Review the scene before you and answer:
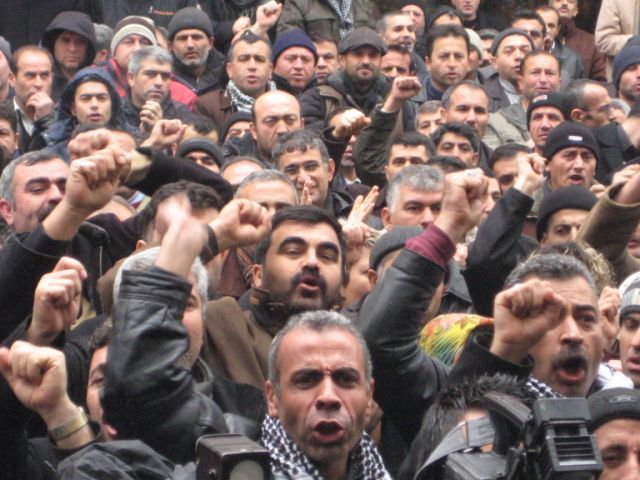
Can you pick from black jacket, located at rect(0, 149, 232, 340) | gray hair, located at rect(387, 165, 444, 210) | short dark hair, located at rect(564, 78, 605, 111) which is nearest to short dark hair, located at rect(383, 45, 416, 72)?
short dark hair, located at rect(564, 78, 605, 111)

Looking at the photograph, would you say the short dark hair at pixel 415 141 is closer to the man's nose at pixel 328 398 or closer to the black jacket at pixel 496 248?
the black jacket at pixel 496 248

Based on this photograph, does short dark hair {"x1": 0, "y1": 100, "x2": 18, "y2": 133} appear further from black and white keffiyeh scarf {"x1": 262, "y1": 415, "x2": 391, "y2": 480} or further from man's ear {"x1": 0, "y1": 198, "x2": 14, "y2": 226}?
black and white keffiyeh scarf {"x1": 262, "y1": 415, "x2": 391, "y2": 480}

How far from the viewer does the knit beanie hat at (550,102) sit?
11.0 metres

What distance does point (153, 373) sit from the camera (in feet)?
14.1

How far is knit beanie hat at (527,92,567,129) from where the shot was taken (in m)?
11.0

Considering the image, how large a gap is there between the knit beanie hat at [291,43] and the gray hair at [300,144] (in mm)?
3201

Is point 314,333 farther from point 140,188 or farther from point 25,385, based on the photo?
point 140,188

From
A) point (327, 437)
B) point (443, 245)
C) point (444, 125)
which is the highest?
point (443, 245)

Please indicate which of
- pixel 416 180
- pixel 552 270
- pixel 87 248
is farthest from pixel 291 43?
pixel 552 270

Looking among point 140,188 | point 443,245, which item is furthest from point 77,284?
point 140,188

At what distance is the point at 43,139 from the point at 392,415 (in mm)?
5483

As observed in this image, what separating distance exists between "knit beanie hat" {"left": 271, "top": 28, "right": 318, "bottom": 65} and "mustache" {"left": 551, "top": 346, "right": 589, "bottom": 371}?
23.6 feet

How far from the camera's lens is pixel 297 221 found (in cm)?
639

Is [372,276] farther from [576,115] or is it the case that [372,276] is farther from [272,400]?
[576,115]
